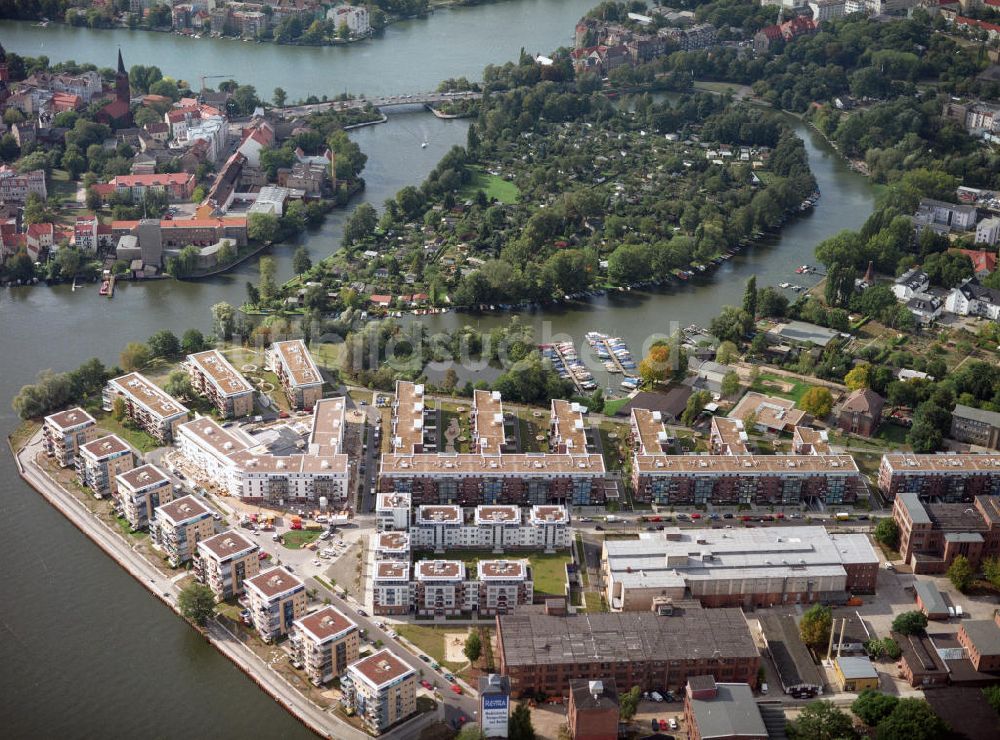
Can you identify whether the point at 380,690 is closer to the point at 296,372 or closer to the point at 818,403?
the point at 296,372

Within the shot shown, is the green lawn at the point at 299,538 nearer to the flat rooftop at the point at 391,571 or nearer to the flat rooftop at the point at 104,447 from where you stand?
the flat rooftop at the point at 391,571

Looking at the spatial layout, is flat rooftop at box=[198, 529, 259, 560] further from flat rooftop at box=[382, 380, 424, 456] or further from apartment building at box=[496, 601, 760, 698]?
apartment building at box=[496, 601, 760, 698]

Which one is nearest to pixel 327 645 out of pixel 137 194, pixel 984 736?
pixel 984 736

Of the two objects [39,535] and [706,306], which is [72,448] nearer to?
[39,535]

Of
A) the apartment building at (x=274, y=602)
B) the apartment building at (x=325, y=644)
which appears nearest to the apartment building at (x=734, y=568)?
the apartment building at (x=325, y=644)

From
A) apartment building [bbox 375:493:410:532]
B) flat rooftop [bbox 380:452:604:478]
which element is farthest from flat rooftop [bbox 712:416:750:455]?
apartment building [bbox 375:493:410:532]

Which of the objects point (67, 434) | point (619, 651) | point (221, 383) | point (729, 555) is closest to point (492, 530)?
point (619, 651)
